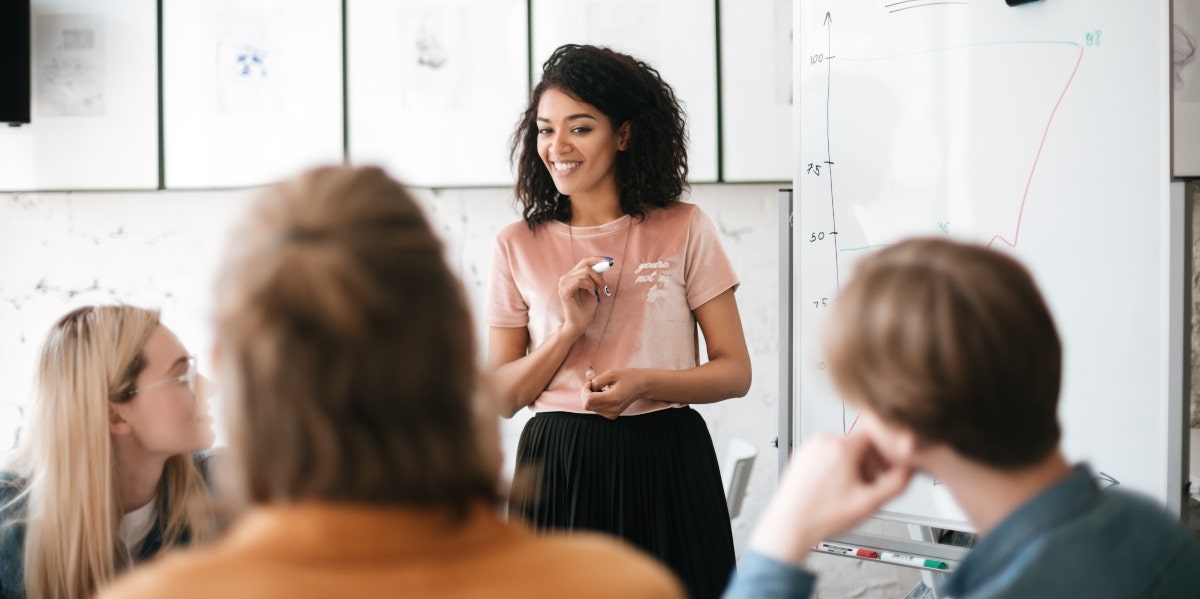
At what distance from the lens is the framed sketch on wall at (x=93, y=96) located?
2736 millimetres

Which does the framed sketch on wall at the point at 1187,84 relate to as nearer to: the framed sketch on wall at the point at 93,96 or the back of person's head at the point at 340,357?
the back of person's head at the point at 340,357

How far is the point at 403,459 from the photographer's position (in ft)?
2.05

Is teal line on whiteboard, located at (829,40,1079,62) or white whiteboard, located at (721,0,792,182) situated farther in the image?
white whiteboard, located at (721,0,792,182)

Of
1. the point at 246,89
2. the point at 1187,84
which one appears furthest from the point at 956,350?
the point at 246,89

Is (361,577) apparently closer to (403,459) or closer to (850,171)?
(403,459)

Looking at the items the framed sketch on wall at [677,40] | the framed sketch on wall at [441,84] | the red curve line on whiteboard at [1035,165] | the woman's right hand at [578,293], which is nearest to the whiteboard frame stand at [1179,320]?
the red curve line on whiteboard at [1035,165]

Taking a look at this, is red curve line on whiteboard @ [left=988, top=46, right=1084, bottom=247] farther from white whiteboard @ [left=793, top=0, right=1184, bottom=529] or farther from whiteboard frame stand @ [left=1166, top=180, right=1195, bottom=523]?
whiteboard frame stand @ [left=1166, top=180, right=1195, bottom=523]

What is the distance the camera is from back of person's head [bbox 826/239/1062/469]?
790mm

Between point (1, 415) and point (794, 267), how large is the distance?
235cm

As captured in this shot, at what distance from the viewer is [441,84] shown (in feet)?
8.82

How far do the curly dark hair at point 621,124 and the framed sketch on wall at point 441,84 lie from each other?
0.78 m

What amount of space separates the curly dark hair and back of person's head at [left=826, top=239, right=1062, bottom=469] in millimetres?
1014

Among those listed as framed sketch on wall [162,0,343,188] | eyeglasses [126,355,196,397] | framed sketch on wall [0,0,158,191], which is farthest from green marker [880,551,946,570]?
framed sketch on wall [0,0,158,191]

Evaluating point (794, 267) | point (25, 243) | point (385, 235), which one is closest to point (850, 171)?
point (794, 267)
